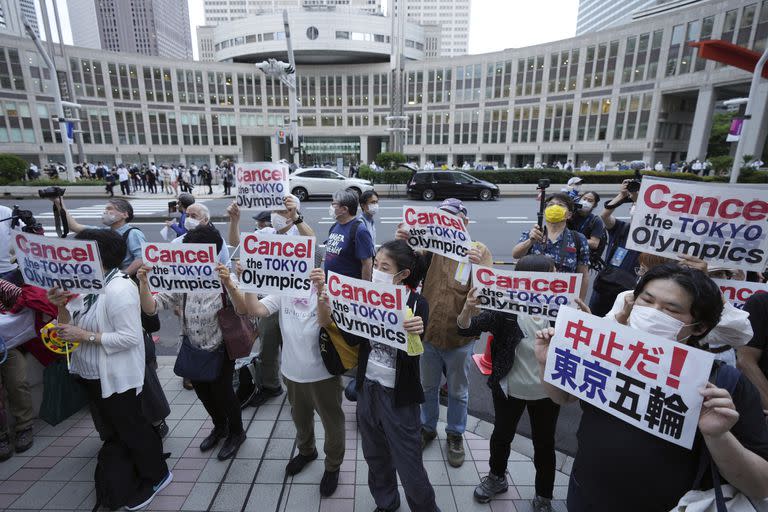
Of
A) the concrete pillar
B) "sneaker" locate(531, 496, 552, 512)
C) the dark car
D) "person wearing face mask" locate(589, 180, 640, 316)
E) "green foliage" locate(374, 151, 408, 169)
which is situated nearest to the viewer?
"sneaker" locate(531, 496, 552, 512)

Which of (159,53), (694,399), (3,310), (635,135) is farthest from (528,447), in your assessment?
(159,53)

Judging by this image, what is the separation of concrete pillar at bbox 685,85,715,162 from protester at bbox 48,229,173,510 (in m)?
45.8

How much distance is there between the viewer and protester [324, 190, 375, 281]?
Result: 4.09 metres

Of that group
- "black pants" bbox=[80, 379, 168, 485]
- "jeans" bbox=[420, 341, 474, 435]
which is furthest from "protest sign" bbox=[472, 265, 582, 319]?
"black pants" bbox=[80, 379, 168, 485]

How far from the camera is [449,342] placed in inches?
127

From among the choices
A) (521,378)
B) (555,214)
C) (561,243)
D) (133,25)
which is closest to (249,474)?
(521,378)

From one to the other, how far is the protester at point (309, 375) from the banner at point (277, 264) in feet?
0.39

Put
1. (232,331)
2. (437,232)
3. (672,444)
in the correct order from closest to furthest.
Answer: (672,444), (232,331), (437,232)

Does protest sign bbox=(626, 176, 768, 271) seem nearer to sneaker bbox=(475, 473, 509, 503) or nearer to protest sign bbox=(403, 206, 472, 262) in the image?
protest sign bbox=(403, 206, 472, 262)

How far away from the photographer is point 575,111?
41.9 m

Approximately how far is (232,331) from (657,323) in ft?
9.90

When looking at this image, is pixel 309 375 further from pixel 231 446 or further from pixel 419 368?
pixel 231 446

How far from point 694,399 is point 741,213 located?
5.90ft

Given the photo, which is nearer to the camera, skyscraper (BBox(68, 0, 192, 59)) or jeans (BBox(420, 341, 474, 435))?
jeans (BBox(420, 341, 474, 435))
